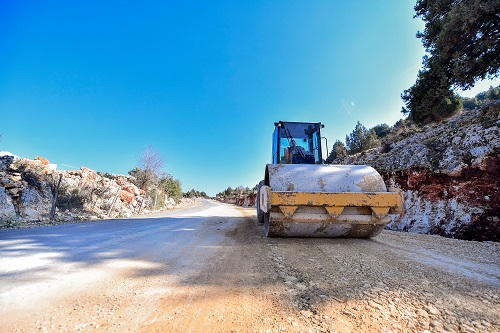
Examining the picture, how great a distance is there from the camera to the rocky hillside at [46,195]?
30.6 ft

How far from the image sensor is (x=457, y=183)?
6.46m

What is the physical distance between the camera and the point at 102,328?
1.42 m

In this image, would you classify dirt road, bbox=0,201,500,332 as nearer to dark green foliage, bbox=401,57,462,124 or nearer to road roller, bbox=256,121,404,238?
road roller, bbox=256,121,404,238

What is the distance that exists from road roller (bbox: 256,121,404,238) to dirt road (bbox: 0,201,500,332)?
0.60 m

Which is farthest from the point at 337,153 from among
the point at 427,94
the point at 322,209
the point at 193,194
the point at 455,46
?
the point at 193,194

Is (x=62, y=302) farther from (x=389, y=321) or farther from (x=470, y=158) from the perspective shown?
(x=470, y=158)

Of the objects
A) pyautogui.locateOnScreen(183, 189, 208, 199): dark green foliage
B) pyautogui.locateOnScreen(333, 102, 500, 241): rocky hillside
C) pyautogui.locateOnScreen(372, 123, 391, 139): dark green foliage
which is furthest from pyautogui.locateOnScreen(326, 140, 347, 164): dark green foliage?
pyautogui.locateOnScreen(183, 189, 208, 199): dark green foliage

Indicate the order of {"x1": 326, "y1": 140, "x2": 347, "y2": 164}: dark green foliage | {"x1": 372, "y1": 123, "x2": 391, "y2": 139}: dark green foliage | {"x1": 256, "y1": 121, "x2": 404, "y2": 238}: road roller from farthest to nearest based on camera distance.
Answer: {"x1": 372, "y1": 123, "x2": 391, "y2": 139}: dark green foliage
{"x1": 326, "y1": 140, "x2": 347, "y2": 164}: dark green foliage
{"x1": 256, "y1": 121, "x2": 404, "y2": 238}: road roller

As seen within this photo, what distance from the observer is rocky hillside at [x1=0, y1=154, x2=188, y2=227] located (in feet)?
30.6

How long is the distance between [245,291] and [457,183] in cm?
745

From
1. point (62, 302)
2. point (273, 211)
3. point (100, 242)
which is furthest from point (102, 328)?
point (100, 242)

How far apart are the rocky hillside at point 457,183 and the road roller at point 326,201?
11.0ft

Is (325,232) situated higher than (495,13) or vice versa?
(495,13)

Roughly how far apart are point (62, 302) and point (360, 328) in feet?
7.11
